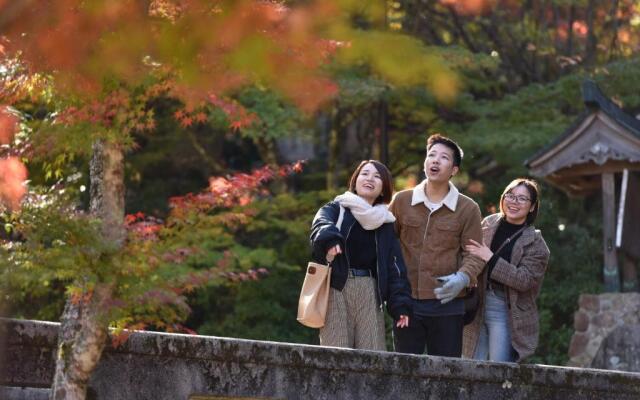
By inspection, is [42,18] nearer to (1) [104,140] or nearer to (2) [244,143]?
(1) [104,140]

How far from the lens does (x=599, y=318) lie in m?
13.8

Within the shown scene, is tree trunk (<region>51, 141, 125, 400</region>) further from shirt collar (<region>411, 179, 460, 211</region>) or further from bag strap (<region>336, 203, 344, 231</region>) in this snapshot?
shirt collar (<region>411, 179, 460, 211</region>)

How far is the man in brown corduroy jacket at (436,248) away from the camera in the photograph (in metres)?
7.29

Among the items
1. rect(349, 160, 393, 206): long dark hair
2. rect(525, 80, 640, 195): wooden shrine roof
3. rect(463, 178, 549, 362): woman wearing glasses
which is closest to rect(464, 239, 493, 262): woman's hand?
rect(463, 178, 549, 362): woman wearing glasses

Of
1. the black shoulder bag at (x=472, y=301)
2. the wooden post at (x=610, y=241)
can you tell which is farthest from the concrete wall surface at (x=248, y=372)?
the wooden post at (x=610, y=241)

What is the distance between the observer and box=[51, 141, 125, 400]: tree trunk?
663cm

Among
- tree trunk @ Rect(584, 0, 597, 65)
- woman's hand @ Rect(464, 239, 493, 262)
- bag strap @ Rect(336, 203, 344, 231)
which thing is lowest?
woman's hand @ Rect(464, 239, 493, 262)

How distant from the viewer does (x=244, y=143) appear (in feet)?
68.0

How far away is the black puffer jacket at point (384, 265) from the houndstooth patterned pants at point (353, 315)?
59mm

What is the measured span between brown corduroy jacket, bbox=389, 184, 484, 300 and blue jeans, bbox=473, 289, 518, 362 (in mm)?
363

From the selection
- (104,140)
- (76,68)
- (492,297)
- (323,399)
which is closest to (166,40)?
(76,68)

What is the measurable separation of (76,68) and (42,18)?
3.70 ft

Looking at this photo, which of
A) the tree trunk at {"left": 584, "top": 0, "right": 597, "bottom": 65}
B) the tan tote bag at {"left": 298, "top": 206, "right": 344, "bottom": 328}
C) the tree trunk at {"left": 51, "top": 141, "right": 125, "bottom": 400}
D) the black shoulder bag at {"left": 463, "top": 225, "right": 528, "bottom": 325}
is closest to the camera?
the tree trunk at {"left": 51, "top": 141, "right": 125, "bottom": 400}

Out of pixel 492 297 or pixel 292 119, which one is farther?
pixel 292 119
